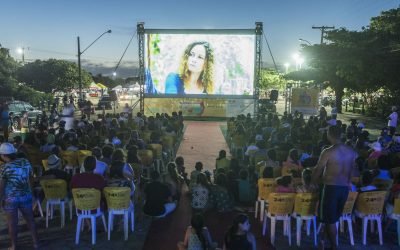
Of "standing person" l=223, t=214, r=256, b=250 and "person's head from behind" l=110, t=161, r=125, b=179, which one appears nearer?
"standing person" l=223, t=214, r=256, b=250

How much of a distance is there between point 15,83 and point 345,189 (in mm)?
43293

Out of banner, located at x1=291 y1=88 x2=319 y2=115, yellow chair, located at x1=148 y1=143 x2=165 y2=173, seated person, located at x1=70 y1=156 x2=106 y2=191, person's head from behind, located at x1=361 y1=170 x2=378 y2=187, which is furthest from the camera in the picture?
banner, located at x1=291 y1=88 x2=319 y2=115

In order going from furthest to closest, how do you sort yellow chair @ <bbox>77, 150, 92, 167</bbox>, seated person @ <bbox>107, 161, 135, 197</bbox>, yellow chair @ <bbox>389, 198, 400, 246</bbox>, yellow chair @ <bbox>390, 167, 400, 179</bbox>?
1. yellow chair @ <bbox>77, 150, 92, 167</bbox>
2. yellow chair @ <bbox>390, 167, 400, 179</bbox>
3. seated person @ <bbox>107, 161, 135, 197</bbox>
4. yellow chair @ <bbox>389, 198, 400, 246</bbox>

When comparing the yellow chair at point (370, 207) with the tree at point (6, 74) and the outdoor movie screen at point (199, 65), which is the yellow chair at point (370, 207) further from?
the tree at point (6, 74)

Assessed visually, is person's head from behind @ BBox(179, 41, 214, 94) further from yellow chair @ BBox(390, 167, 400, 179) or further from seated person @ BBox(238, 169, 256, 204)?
yellow chair @ BBox(390, 167, 400, 179)

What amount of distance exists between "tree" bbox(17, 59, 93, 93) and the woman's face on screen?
131ft

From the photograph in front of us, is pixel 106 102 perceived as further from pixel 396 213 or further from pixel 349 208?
pixel 396 213

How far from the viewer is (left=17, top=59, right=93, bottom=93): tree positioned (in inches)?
2403

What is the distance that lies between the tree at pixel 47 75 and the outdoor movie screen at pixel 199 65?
127ft

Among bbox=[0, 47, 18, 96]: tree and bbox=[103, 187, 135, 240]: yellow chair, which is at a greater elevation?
bbox=[0, 47, 18, 96]: tree

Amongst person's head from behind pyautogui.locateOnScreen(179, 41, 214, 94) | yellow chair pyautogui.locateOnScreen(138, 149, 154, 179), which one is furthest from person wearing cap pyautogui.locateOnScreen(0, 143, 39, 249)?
person's head from behind pyautogui.locateOnScreen(179, 41, 214, 94)

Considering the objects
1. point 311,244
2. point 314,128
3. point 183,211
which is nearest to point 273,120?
point 314,128

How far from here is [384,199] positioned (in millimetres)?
7121

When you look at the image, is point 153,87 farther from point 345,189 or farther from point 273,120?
point 345,189
